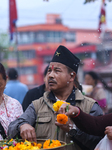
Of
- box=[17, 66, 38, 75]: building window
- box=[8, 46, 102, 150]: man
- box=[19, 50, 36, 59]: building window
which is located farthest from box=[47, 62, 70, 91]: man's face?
box=[19, 50, 36, 59]: building window

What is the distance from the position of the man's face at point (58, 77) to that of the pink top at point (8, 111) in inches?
16.2

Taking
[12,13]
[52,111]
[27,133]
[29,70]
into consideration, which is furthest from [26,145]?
[29,70]

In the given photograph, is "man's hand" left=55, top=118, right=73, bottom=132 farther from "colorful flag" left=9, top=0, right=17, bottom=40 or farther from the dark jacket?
"colorful flag" left=9, top=0, right=17, bottom=40

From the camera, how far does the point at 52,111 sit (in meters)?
2.41

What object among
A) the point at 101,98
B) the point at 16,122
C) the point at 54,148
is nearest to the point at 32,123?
the point at 16,122

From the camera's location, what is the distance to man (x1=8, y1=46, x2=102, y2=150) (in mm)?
2270

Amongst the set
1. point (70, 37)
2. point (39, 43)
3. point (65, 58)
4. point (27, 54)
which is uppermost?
point (65, 58)

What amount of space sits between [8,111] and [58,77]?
1.97 feet

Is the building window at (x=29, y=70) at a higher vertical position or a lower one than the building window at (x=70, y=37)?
lower

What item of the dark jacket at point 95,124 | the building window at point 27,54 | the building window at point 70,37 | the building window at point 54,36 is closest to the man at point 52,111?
the dark jacket at point 95,124

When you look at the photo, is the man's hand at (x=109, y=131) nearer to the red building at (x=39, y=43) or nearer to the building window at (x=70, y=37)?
the red building at (x=39, y=43)

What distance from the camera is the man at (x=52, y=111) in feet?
7.45

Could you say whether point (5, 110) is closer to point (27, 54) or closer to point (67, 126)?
point (67, 126)

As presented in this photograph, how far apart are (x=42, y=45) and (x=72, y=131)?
25.3 meters
